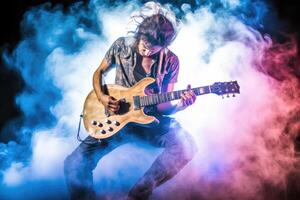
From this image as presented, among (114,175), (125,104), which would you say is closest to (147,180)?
(114,175)

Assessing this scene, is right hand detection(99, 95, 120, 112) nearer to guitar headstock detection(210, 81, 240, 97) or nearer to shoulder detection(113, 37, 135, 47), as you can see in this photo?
shoulder detection(113, 37, 135, 47)

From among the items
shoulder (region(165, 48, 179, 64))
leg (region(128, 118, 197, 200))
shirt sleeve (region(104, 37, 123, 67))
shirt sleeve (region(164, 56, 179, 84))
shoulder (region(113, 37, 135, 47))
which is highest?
shoulder (region(113, 37, 135, 47))

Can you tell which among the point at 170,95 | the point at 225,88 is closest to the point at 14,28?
the point at 170,95

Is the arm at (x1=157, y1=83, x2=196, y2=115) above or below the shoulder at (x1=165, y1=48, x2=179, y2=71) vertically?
below

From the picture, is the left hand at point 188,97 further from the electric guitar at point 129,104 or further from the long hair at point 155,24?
the long hair at point 155,24

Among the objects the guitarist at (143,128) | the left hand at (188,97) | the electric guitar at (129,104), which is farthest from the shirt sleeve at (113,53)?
the left hand at (188,97)

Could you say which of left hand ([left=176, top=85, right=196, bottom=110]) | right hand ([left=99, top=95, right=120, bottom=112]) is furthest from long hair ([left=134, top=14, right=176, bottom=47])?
right hand ([left=99, top=95, right=120, bottom=112])

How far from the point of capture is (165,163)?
383cm

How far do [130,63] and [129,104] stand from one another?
42 centimetres

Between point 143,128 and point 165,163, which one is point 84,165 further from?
point 165,163

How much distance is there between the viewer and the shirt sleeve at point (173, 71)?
13.0ft

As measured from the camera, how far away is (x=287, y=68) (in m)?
4.32

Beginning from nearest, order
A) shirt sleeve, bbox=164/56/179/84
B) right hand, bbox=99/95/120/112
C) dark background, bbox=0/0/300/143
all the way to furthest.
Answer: right hand, bbox=99/95/120/112, shirt sleeve, bbox=164/56/179/84, dark background, bbox=0/0/300/143

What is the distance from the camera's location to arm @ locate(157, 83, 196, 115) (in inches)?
149
